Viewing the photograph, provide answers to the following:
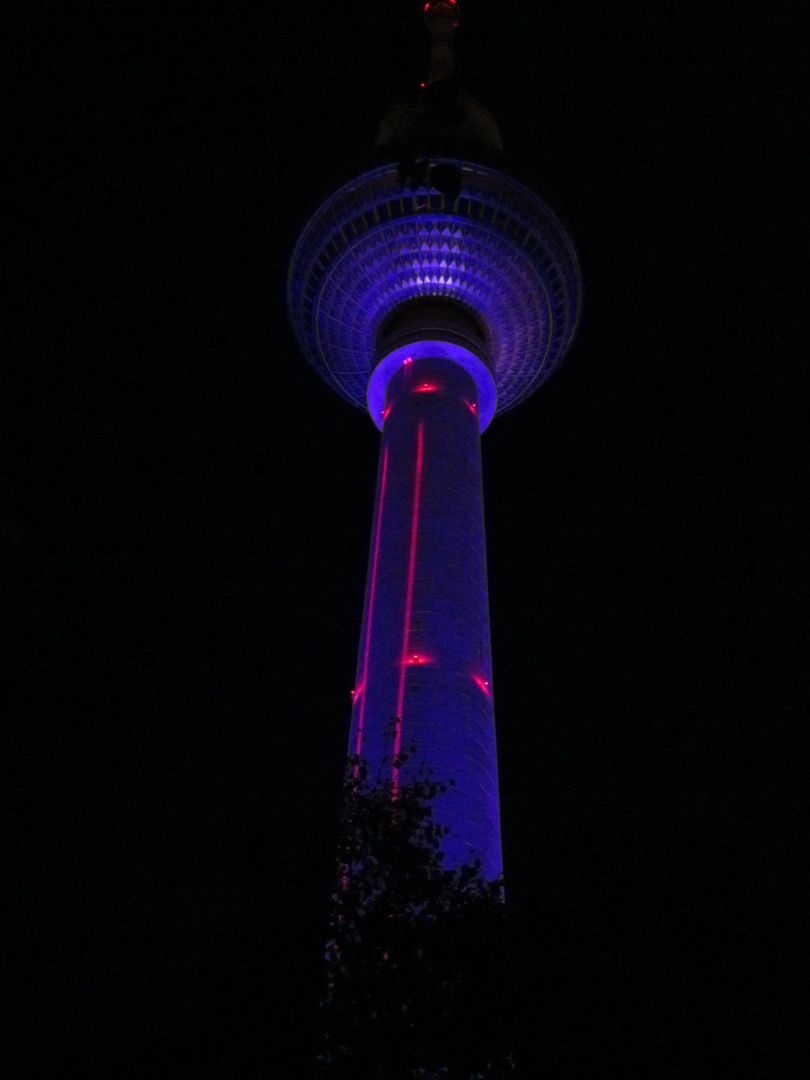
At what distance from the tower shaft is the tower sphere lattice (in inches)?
175

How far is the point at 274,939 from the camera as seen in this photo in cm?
1541

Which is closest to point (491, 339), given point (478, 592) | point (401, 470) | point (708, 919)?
point (401, 470)

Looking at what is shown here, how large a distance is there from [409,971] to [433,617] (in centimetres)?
1659

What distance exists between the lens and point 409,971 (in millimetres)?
14820

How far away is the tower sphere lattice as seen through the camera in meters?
41.5

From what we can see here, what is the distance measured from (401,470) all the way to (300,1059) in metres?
23.3

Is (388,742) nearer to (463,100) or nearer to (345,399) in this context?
(345,399)

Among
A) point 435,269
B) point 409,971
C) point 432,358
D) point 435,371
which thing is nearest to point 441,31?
point 435,269

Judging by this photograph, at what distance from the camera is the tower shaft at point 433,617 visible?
27.7m

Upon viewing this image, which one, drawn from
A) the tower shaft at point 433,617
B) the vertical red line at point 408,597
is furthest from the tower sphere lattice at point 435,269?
the vertical red line at point 408,597

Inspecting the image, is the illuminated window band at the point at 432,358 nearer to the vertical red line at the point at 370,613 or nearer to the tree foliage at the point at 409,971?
the vertical red line at the point at 370,613

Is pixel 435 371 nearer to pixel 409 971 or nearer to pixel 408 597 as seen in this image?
pixel 408 597

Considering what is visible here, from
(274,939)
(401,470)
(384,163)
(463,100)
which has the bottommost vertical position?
(274,939)

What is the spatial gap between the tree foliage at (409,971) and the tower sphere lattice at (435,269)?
26.2 m
